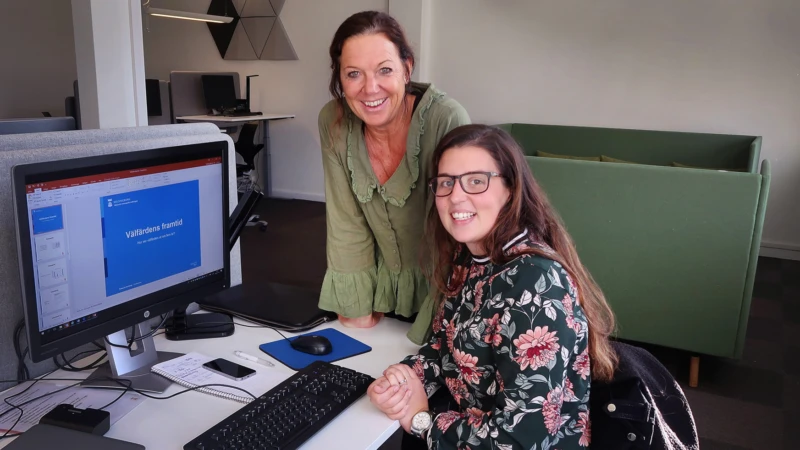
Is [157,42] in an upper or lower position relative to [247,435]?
upper

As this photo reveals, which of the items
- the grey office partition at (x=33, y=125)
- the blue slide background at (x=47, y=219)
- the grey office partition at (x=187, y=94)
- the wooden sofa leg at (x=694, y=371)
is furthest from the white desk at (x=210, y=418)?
the grey office partition at (x=187, y=94)

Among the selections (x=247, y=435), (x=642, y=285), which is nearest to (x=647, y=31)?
(x=642, y=285)

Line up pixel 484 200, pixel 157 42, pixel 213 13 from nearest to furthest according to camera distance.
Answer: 1. pixel 484 200
2. pixel 213 13
3. pixel 157 42

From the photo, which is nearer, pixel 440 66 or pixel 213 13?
pixel 440 66

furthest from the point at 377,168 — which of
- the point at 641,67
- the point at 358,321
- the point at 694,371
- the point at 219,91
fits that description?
the point at 219,91

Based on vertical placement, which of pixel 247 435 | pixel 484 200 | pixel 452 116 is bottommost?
pixel 247 435

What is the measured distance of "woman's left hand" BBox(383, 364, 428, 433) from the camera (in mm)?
1149

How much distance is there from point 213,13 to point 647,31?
171 inches

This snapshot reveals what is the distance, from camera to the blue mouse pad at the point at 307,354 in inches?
51.4

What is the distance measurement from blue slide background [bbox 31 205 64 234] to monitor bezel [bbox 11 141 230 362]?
2 cm

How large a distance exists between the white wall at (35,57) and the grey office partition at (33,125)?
5.83 metres

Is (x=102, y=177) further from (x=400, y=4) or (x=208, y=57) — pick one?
(x=208, y=57)

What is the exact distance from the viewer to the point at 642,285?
2.80 metres

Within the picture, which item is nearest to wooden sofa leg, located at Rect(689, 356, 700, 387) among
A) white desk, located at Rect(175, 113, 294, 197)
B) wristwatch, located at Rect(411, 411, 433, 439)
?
wristwatch, located at Rect(411, 411, 433, 439)
